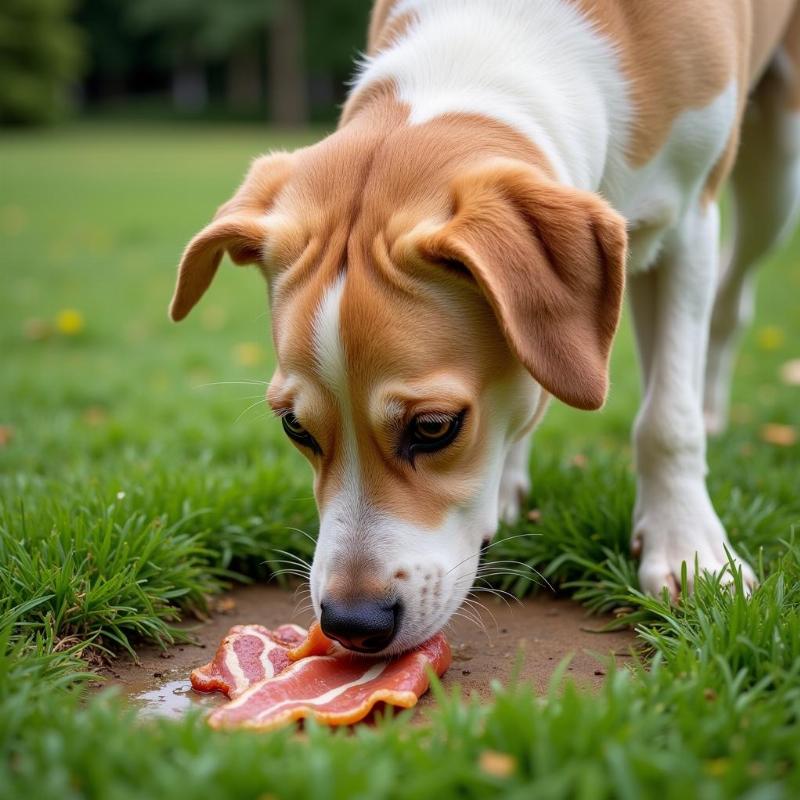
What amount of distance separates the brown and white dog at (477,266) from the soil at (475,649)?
0.94 feet

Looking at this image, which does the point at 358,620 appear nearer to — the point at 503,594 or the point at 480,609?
the point at 480,609

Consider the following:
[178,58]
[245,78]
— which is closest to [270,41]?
[245,78]

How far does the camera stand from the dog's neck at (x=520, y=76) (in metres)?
3.45

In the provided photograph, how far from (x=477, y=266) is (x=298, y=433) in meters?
0.83

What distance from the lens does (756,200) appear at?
18.2 ft

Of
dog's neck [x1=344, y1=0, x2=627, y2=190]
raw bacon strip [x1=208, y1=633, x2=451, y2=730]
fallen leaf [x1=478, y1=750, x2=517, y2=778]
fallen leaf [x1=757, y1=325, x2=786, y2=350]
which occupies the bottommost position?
fallen leaf [x1=757, y1=325, x2=786, y2=350]

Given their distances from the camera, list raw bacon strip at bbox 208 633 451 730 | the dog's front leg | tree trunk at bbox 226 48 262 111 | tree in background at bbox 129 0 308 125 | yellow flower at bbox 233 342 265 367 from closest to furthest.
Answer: raw bacon strip at bbox 208 633 451 730 → the dog's front leg → yellow flower at bbox 233 342 265 367 → tree in background at bbox 129 0 308 125 → tree trunk at bbox 226 48 262 111

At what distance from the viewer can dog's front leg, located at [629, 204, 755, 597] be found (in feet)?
11.9

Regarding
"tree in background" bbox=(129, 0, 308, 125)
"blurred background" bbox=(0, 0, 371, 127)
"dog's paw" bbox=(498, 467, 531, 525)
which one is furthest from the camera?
"tree in background" bbox=(129, 0, 308, 125)

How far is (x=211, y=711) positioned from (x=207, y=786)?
25.0 inches

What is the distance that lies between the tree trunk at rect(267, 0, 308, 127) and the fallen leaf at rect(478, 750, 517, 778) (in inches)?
1817

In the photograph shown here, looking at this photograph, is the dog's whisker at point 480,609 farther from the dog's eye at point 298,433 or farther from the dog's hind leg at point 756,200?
the dog's hind leg at point 756,200

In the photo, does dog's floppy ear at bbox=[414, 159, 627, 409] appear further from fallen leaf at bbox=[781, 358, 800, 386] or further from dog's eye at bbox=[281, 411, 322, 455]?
fallen leaf at bbox=[781, 358, 800, 386]

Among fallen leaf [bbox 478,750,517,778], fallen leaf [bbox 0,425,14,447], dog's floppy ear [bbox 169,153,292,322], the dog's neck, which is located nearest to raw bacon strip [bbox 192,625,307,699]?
fallen leaf [bbox 478,750,517,778]
